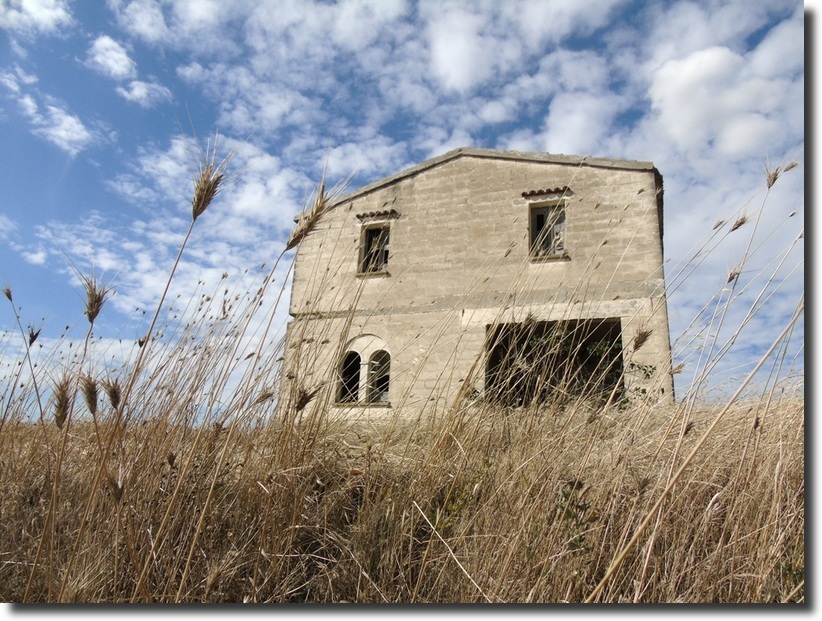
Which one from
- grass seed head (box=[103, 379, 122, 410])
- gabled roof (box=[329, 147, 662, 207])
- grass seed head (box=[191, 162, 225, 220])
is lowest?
grass seed head (box=[103, 379, 122, 410])

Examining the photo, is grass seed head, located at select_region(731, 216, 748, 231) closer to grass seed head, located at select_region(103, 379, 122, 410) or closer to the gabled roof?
grass seed head, located at select_region(103, 379, 122, 410)

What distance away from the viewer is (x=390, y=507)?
5.65ft

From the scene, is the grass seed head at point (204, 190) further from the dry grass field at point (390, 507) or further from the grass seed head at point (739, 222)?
the grass seed head at point (739, 222)

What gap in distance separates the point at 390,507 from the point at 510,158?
9.59 m

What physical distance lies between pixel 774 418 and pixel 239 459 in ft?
7.22

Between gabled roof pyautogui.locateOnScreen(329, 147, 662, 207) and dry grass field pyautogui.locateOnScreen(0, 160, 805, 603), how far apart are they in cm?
761

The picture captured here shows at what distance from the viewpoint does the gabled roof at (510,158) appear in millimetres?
9094

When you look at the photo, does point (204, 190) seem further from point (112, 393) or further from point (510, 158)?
point (510, 158)

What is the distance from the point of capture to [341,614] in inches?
50.6

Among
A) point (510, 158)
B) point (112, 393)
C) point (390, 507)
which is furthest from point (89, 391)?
point (510, 158)

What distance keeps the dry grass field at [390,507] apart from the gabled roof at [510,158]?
7.61m

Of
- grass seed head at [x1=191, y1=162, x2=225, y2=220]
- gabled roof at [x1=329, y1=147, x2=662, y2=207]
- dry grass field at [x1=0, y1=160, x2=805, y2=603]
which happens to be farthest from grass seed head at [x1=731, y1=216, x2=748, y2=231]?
gabled roof at [x1=329, y1=147, x2=662, y2=207]

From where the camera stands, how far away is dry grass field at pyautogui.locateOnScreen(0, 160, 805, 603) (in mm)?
1350

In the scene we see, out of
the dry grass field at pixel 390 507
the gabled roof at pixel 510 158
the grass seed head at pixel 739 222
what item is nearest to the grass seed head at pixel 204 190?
the dry grass field at pixel 390 507
